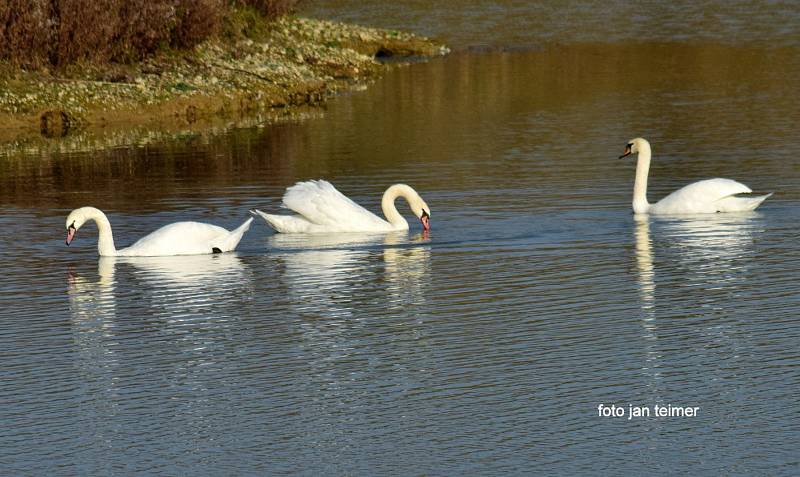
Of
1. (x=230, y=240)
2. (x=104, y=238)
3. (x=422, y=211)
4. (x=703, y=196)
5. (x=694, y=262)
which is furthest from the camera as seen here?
(x=703, y=196)

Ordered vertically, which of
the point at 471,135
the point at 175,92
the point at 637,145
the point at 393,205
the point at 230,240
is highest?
the point at 175,92

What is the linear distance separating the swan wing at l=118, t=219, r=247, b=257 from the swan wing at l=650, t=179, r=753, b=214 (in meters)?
5.75

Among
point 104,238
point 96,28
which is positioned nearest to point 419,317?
point 104,238

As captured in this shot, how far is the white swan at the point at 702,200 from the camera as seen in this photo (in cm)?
1952

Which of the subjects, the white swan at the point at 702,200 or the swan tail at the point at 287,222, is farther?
the white swan at the point at 702,200

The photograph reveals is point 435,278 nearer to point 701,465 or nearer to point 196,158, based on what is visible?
point 701,465

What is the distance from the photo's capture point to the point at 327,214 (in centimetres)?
1898

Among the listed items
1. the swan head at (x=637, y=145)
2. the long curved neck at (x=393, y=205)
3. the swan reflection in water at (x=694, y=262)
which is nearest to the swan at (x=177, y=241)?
the long curved neck at (x=393, y=205)

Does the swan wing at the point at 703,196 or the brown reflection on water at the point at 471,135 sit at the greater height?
the brown reflection on water at the point at 471,135

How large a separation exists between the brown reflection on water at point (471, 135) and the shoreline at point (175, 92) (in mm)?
1804

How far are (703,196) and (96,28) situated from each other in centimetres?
2154

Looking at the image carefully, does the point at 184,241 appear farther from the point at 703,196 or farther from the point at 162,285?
the point at 703,196

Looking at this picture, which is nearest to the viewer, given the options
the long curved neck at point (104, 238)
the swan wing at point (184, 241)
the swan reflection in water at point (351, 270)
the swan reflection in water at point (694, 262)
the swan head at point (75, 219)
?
the swan reflection in water at point (694, 262)

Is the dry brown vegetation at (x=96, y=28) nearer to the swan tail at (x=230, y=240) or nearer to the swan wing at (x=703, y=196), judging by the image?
the swan tail at (x=230, y=240)
